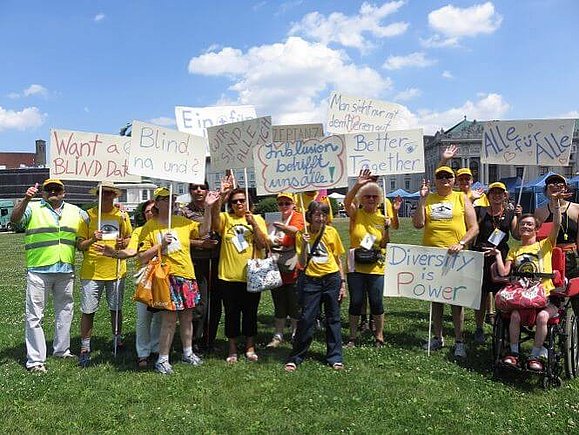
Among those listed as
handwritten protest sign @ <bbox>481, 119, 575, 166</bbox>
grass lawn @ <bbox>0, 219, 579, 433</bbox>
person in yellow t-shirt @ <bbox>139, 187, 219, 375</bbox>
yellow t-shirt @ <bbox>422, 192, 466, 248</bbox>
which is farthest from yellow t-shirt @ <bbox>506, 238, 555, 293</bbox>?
person in yellow t-shirt @ <bbox>139, 187, 219, 375</bbox>

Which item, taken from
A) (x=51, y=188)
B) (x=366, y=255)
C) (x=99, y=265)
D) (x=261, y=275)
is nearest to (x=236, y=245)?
(x=261, y=275)

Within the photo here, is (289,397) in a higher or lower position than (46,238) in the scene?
lower

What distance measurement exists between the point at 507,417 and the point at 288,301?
10.6 feet

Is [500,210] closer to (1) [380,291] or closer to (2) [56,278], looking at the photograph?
(1) [380,291]

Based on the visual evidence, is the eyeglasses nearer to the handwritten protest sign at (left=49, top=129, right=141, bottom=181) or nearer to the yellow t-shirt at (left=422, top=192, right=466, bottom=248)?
the yellow t-shirt at (left=422, top=192, right=466, bottom=248)

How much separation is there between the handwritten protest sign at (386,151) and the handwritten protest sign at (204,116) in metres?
2.52

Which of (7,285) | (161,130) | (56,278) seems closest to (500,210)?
(161,130)

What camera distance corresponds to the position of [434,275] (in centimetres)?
658

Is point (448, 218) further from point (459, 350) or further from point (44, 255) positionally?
point (44, 255)

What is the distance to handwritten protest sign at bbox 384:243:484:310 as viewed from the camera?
20.9 feet

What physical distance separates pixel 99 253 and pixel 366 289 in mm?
3395

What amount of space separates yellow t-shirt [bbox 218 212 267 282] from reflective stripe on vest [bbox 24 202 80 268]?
1888 mm

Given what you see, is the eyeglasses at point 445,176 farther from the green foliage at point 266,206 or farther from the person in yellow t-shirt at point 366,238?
the green foliage at point 266,206

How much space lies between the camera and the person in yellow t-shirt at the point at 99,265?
6539 millimetres
